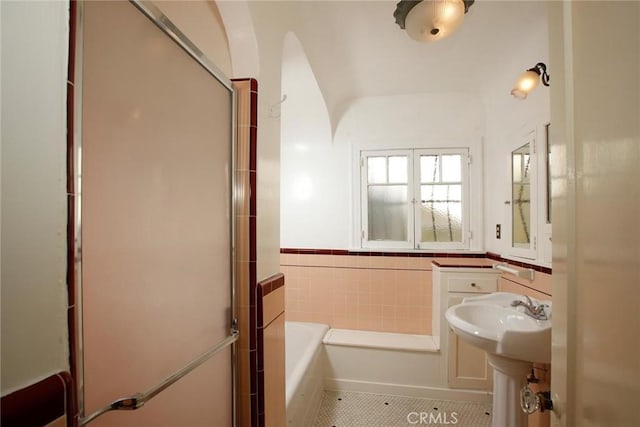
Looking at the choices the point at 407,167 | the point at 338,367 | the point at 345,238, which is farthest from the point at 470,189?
the point at 338,367

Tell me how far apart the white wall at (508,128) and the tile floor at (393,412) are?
1.17 metres

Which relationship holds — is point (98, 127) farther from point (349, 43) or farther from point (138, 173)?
point (349, 43)

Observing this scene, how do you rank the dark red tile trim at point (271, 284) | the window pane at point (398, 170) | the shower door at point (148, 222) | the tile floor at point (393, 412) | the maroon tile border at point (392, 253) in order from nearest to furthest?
the shower door at point (148, 222), the dark red tile trim at point (271, 284), the tile floor at point (393, 412), the maroon tile border at point (392, 253), the window pane at point (398, 170)

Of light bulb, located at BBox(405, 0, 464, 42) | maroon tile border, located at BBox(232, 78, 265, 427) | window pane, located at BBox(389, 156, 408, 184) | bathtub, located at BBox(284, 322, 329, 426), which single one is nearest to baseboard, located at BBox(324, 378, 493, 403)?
bathtub, located at BBox(284, 322, 329, 426)

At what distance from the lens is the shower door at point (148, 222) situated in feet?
1.89

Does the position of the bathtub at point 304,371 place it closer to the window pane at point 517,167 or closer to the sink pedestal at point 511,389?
the sink pedestal at point 511,389

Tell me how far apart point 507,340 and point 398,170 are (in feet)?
5.65

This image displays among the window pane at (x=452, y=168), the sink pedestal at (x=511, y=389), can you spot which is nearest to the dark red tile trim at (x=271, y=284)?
the sink pedestal at (x=511, y=389)

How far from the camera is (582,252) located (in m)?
0.54

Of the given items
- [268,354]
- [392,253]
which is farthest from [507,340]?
[392,253]

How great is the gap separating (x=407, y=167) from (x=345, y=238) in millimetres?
848

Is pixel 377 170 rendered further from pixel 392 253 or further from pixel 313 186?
pixel 392 253

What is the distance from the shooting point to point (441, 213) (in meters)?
2.68

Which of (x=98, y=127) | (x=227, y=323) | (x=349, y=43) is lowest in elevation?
(x=227, y=323)
